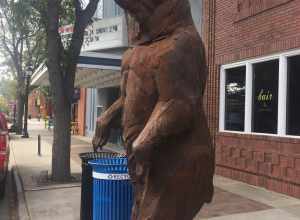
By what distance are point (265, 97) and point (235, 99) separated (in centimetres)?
115

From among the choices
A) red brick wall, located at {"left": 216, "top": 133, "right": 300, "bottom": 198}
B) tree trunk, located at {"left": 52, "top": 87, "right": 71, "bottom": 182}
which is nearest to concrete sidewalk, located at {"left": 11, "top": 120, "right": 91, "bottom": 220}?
tree trunk, located at {"left": 52, "top": 87, "right": 71, "bottom": 182}

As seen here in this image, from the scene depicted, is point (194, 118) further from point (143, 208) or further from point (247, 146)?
point (247, 146)

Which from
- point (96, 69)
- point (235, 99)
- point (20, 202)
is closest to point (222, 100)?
point (235, 99)

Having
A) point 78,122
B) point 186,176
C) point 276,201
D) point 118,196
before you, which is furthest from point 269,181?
point 78,122

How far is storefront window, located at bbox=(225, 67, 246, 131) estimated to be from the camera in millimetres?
10156

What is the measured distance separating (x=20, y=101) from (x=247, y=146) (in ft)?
76.9

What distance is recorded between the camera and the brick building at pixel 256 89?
8.55 meters

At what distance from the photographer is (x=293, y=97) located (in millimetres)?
8555

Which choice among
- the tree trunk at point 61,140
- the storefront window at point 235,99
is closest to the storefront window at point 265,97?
the storefront window at point 235,99

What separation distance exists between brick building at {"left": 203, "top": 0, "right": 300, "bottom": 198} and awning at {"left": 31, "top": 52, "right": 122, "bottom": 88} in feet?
14.1

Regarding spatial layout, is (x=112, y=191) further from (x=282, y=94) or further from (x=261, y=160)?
(x=261, y=160)

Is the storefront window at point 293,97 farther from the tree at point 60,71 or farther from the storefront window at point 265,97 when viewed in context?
the tree at point 60,71

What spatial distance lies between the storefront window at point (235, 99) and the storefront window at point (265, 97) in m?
0.44

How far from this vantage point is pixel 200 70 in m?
2.88
